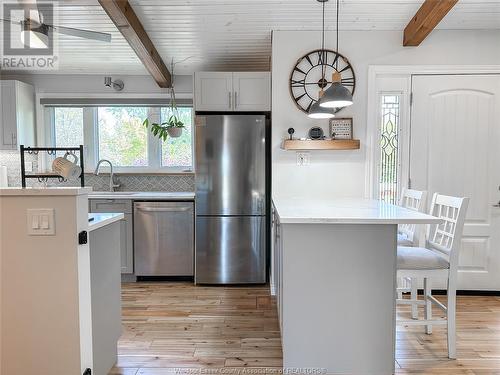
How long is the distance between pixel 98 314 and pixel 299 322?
1.09 meters

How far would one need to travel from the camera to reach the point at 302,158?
10.8 ft

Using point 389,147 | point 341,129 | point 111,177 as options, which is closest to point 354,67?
point 341,129

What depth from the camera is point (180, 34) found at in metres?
3.33

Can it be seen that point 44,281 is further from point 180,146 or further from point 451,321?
point 180,146

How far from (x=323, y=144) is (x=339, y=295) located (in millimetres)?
1510

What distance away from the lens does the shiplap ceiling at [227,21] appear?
2.87 meters

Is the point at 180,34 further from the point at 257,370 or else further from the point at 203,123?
the point at 257,370

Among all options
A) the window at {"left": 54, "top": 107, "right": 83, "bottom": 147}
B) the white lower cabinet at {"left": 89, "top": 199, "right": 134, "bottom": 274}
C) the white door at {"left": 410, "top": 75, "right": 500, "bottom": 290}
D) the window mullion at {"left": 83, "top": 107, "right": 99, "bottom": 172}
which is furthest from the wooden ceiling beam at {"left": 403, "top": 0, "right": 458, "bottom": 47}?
the window at {"left": 54, "top": 107, "right": 83, "bottom": 147}

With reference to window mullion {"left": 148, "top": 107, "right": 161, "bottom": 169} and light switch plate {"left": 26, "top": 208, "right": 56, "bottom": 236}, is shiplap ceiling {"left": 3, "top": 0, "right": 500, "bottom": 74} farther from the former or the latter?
light switch plate {"left": 26, "top": 208, "right": 56, "bottom": 236}

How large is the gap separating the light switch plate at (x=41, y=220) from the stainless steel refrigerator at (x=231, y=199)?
6.49 ft

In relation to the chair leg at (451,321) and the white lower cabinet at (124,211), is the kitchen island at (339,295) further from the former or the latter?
the white lower cabinet at (124,211)

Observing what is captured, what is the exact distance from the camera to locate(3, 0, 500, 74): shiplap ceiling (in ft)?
9.41

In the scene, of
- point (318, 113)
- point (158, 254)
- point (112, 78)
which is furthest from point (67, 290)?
point (112, 78)

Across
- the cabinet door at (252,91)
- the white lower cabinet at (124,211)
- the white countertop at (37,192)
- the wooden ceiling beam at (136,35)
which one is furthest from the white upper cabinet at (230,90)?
the white countertop at (37,192)
